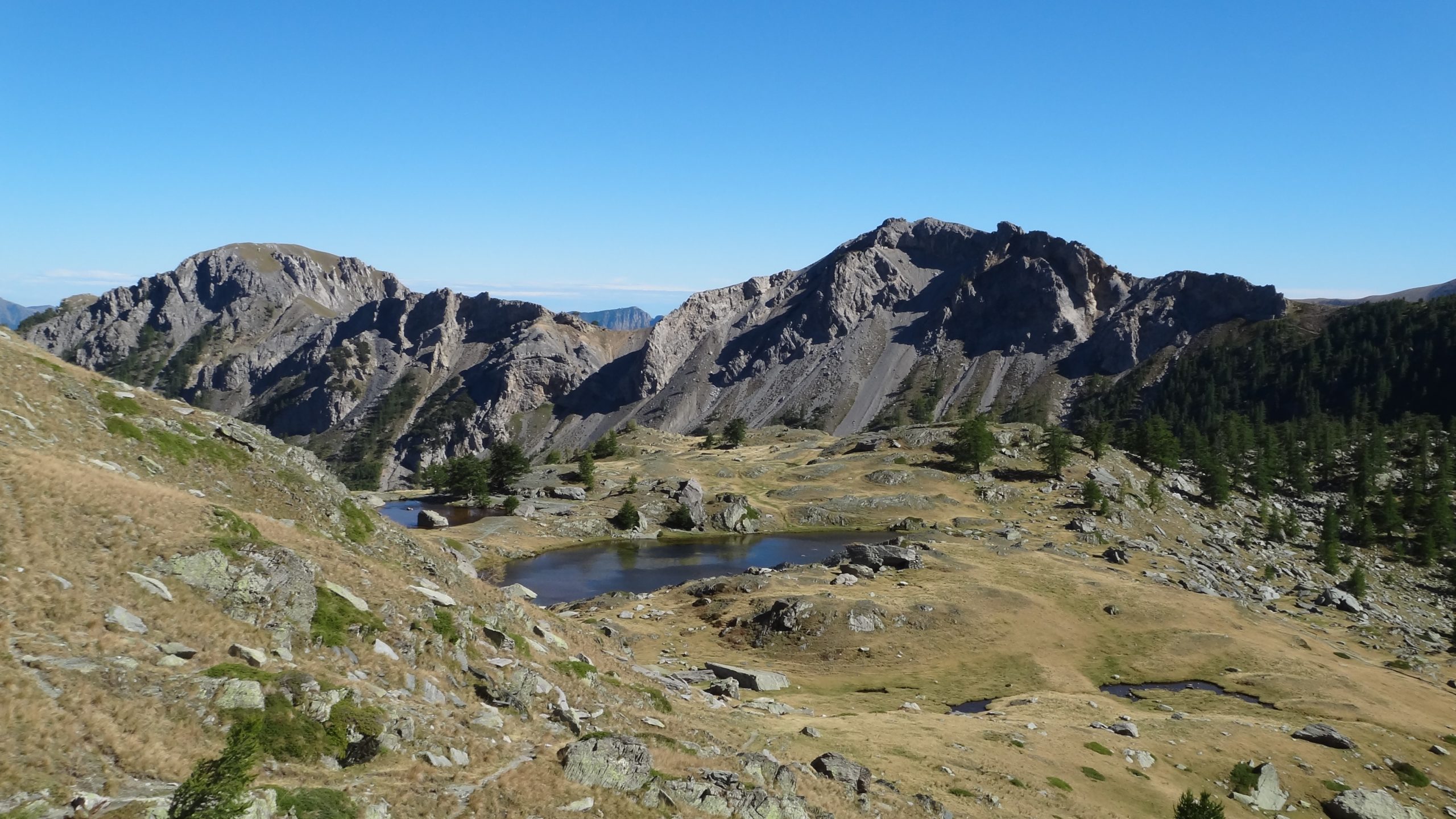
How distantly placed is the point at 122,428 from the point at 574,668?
29298 millimetres

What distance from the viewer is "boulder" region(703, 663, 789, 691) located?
54062 millimetres

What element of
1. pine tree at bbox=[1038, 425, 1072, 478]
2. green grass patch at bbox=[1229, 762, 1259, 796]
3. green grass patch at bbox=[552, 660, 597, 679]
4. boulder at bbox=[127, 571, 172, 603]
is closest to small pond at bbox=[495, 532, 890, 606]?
pine tree at bbox=[1038, 425, 1072, 478]

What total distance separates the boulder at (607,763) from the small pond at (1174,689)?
5414 cm

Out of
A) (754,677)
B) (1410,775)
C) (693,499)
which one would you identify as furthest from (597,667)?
(693,499)

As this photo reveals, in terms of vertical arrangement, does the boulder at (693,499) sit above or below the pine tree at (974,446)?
below

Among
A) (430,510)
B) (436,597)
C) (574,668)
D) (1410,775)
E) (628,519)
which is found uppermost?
(436,597)

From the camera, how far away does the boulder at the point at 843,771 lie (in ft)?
99.6

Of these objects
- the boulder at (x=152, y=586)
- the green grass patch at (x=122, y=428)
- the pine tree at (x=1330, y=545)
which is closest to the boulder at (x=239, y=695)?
the boulder at (x=152, y=586)

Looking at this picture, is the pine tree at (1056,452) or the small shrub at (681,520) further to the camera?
the pine tree at (1056,452)

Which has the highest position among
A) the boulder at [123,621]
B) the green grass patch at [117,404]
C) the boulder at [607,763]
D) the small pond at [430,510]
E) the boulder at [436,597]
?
the green grass patch at [117,404]

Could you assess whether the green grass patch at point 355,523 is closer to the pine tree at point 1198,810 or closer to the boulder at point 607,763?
the boulder at point 607,763

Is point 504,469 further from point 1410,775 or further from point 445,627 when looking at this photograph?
point 1410,775

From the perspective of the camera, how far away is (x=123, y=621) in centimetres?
2098

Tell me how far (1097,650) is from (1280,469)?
12655cm
